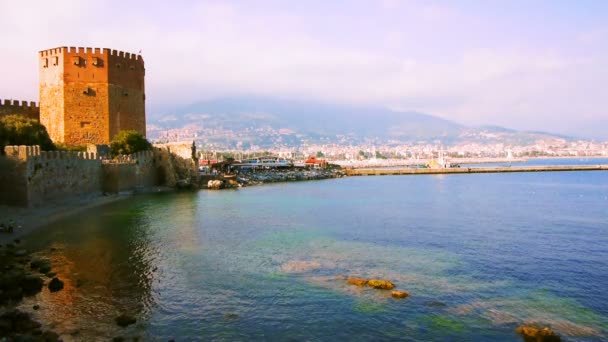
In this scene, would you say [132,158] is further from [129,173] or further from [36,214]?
[36,214]

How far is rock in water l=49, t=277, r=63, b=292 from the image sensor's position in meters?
10.5

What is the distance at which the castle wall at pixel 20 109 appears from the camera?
31.5 m

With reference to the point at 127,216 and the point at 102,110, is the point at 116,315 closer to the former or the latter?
the point at 127,216

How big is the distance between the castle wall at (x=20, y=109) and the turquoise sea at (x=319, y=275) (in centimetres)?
1368

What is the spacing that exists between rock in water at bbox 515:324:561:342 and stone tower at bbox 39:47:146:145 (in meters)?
32.4

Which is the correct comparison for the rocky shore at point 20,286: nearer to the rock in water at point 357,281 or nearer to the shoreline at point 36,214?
the shoreline at point 36,214

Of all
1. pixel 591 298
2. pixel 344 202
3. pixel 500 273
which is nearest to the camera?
pixel 591 298

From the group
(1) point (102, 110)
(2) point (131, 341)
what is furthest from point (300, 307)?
(1) point (102, 110)

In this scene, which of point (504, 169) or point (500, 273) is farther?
point (504, 169)

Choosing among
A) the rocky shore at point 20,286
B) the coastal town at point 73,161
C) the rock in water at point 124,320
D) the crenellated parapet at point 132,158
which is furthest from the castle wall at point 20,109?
the rock in water at point 124,320

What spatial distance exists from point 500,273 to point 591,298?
2.49 m

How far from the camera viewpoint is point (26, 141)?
24672mm

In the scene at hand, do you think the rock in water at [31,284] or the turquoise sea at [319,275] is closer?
the turquoise sea at [319,275]

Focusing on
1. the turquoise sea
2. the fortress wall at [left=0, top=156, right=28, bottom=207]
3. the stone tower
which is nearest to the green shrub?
the stone tower
